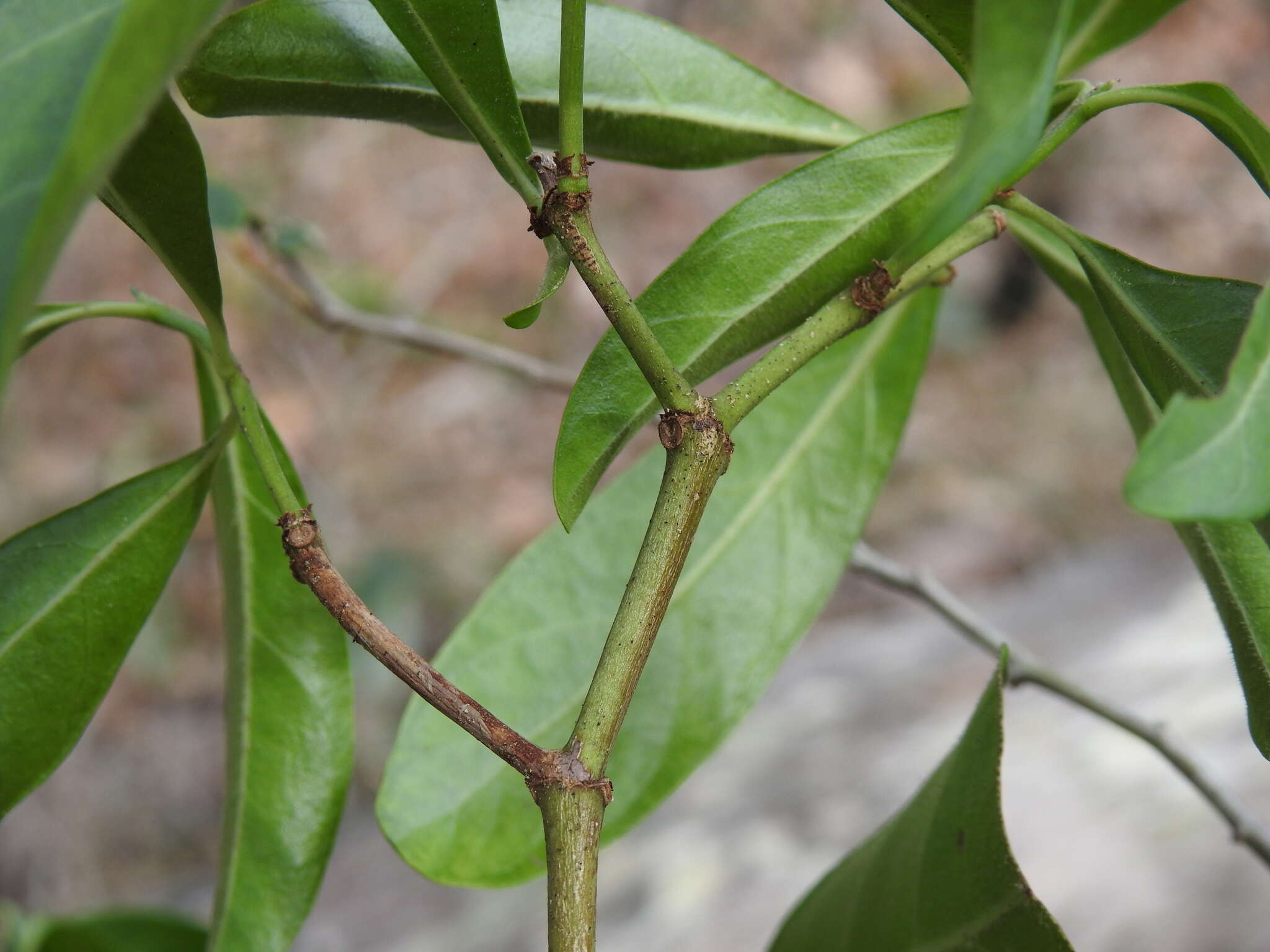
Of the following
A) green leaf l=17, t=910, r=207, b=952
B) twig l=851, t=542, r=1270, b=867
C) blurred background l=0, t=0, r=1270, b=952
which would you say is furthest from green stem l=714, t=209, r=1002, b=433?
blurred background l=0, t=0, r=1270, b=952

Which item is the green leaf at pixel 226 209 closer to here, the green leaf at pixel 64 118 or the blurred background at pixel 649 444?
the blurred background at pixel 649 444

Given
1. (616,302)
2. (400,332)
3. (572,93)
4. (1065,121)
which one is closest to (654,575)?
(616,302)

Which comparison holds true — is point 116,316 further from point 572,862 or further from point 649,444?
point 649,444

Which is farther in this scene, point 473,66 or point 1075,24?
point 473,66

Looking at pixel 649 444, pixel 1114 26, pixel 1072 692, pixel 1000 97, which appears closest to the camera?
pixel 1000 97

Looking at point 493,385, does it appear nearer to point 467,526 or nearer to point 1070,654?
point 467,526

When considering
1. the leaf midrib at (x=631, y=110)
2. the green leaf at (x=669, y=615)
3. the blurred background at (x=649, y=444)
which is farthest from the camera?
the blurred background at (x=649, y=444)

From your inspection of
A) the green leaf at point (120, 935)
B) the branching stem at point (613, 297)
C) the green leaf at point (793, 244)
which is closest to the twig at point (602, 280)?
the branching stem at point (613, 297)
